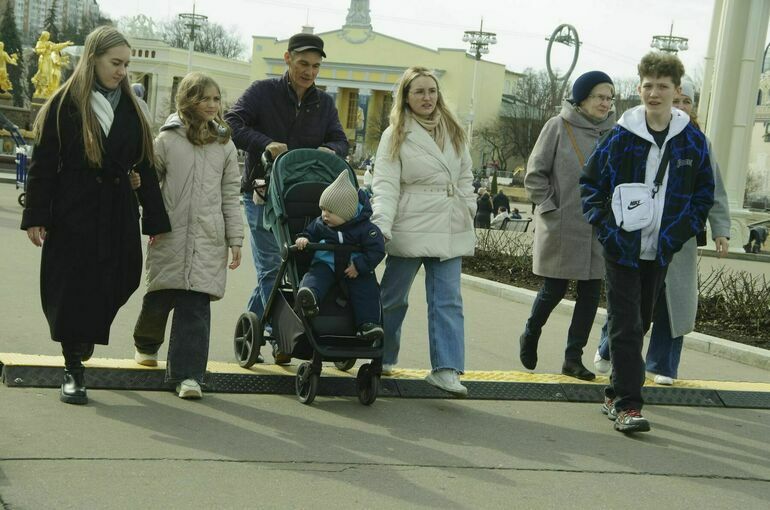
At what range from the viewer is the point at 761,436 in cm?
657

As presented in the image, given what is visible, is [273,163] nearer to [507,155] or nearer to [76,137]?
[76,137]

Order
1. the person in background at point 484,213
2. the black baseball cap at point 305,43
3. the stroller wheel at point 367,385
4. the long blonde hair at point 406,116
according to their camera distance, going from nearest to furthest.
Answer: the stroller wheel at point 367,385 < the long blonde hair at point 406,116 < the black baseball cap at point 305,43 < the person in background at point 484,213

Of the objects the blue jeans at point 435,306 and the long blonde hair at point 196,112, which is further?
the blue jeans at point 435,306

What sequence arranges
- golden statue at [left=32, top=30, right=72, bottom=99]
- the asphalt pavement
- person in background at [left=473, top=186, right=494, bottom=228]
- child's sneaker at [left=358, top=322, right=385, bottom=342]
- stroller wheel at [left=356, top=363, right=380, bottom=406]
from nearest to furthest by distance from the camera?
the asphalt pavement < child's sneaker at [left=358, top=322, right=385, bottom=342] < stroller wheel at [left=356, top=363, right=380, bottom=406] < person in background at [left=473, top=186, right=494, bottom=228] < golden statue at [left=32, top=30, right=72, bottom=99]

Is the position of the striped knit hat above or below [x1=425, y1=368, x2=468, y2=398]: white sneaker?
above

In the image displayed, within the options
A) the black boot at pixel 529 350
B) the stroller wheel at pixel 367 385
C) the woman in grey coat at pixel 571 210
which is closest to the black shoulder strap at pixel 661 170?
the woman in grey coat at pixel 571 210

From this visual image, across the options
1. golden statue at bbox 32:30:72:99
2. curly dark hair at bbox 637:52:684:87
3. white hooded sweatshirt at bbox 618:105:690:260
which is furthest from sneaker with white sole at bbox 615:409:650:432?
golden statue at bbox 32:30:72:99

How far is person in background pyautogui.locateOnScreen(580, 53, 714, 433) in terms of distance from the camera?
625 cm

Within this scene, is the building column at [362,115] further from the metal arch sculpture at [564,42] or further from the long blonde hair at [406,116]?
the long blonde hair at [406,116]

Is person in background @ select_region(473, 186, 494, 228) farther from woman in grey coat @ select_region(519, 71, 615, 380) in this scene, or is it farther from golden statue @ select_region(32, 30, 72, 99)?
woman in grey coat @ select_region(519, 71, 615, 380)

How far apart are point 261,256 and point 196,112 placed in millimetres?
1417

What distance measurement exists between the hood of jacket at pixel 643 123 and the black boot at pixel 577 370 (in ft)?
6.16

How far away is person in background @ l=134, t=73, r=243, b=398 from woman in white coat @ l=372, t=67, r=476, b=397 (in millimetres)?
902

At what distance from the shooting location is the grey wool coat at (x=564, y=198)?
302 inches
